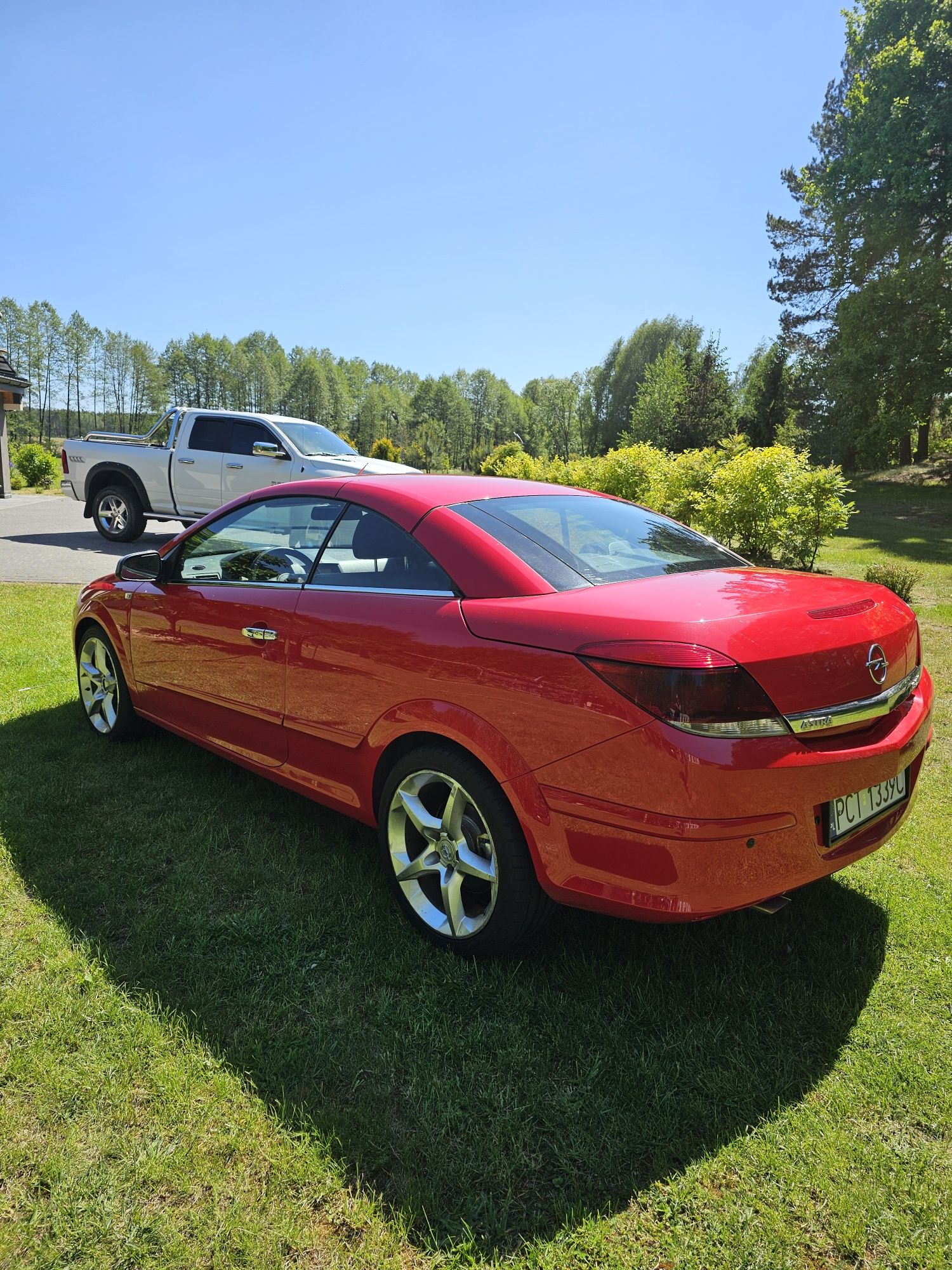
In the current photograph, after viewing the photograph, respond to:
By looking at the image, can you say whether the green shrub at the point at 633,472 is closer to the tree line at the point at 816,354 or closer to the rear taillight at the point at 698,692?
the tree line at the point at 816,354

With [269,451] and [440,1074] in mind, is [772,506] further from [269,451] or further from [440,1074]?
[440,1074]

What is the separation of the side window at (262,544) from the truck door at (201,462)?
26.0 ft

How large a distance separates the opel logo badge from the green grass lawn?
1002 millimetres

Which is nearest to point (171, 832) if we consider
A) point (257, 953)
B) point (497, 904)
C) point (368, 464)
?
point (257, 953)

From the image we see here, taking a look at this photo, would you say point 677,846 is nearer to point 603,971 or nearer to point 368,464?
point 603,971

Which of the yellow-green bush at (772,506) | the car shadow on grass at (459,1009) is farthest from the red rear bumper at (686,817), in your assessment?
the yellow-green bush at (772,506)

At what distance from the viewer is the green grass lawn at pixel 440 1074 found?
163 centimetres

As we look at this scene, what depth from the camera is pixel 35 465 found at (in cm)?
2581

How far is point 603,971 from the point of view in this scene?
7.97ft

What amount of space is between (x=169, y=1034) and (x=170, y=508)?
34.5 ft

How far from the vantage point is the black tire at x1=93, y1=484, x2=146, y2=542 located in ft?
38.6

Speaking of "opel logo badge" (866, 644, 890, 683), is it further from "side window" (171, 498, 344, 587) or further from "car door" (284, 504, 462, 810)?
"side window" (171, 498, 344, 587)

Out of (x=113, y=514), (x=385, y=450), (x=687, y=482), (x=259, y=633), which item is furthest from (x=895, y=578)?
(x=385, y=450)

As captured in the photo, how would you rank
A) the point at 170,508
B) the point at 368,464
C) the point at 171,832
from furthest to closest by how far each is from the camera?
the point at 170,508 → the point at 368,464 → the point at 171,832
